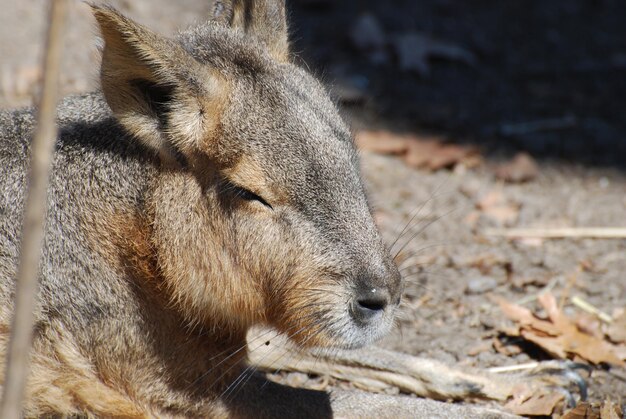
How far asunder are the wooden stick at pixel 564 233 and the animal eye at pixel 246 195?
105 inches

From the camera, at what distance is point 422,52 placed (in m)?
7.47

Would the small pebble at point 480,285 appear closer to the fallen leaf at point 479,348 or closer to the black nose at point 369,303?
the fallen leaf at point 479,348

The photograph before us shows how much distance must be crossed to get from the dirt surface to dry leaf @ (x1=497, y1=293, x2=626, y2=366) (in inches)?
3.2

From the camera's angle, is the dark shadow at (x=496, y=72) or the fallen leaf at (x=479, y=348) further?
the dark shadow at (x=496, y=72)

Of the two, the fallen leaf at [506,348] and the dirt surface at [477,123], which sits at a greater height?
the dirt surface at [477,123]

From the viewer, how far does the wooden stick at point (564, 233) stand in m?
5.43

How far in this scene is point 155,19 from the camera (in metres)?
7.42

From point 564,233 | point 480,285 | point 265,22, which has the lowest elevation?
point 480,285

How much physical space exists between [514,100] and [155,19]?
10.2ft

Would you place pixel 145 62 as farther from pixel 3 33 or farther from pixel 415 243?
pixel 3 33

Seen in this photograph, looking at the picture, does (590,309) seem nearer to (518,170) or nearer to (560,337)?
(560,337)

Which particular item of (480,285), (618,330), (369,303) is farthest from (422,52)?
(369,303)

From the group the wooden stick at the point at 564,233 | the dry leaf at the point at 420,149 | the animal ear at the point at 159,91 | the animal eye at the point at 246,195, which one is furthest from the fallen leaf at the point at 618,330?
the animal ear at the point at 159,91

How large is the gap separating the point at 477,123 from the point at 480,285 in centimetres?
226
